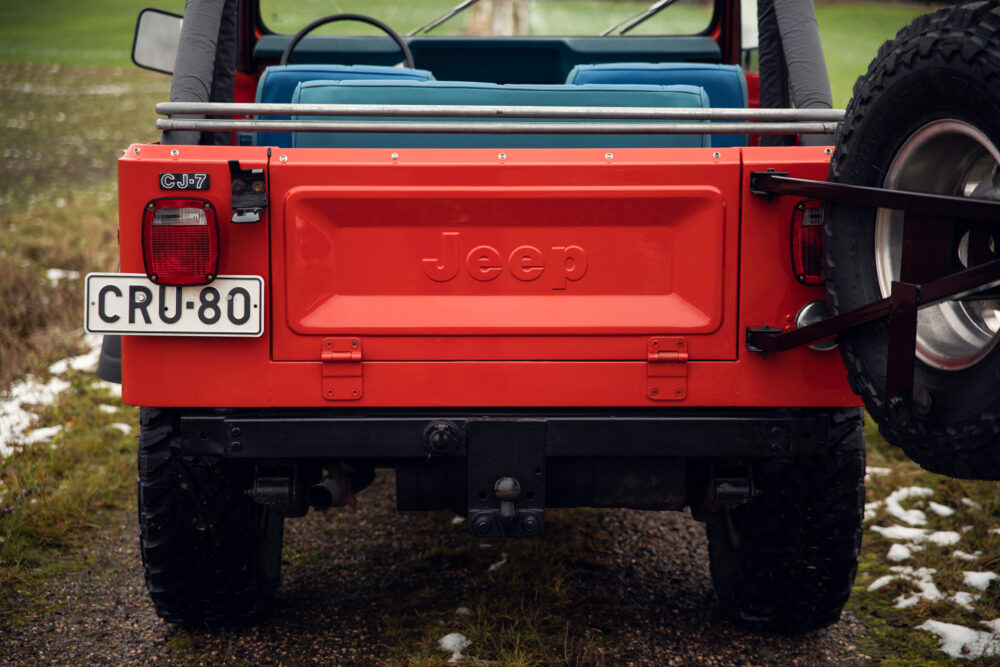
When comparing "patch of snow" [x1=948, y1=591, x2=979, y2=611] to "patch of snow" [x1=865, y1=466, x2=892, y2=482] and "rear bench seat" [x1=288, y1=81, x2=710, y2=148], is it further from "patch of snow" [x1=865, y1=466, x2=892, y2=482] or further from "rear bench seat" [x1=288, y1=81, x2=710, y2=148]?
"rear bench seat" [x1=288, y1=81, x2=710, y2=148]

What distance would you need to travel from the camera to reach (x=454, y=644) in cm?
306

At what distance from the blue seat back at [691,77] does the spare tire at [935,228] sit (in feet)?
3.36

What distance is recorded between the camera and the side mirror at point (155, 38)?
3.98m

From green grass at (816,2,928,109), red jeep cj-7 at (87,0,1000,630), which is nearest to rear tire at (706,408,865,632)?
red jeep cj-7 at (87,0,1000,630)

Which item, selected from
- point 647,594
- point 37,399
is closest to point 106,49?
point 37,399

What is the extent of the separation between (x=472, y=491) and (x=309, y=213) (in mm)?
832

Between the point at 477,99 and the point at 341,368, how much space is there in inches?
37.0

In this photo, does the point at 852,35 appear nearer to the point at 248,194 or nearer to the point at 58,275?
the point at 58,275

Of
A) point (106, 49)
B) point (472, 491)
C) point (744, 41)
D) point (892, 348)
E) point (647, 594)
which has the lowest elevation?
point (647, 594)

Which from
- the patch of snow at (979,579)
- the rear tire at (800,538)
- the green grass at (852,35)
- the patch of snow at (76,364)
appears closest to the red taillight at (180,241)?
the rear tire at (800,538)

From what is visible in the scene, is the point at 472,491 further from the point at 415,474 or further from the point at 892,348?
the point at 892,348

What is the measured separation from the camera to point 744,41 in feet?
15.0

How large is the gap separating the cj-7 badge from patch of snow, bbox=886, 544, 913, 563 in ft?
9.29

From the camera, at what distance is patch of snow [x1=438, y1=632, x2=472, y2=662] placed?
3.00 m
